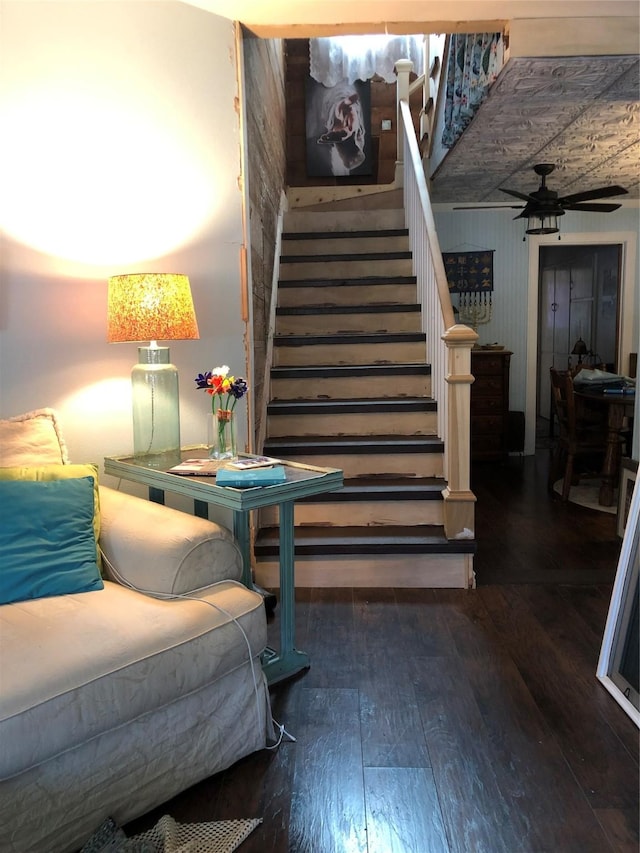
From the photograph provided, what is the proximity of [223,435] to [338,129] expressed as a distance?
5035 mm

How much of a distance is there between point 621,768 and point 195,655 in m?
1.20

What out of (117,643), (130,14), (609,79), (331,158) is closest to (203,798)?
(117,643)

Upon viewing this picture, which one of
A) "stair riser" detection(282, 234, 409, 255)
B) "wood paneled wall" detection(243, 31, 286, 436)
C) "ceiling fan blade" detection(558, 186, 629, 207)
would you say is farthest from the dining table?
"wood paneled wall" detection(243, 31, 286, 436)

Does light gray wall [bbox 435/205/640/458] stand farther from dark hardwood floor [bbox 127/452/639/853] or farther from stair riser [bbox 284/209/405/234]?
dark hardwood floor [bbox 127/452/639/853]

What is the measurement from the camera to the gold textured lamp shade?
2203 mm

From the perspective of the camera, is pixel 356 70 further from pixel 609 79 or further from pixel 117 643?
pixel 117 643

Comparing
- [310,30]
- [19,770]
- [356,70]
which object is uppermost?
[356,70]

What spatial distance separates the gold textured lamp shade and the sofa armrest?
2.00 feet

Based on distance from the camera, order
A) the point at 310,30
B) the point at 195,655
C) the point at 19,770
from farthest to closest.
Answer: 1. the point at 310,30
2. the point at 195,655
3. the point at 19,770

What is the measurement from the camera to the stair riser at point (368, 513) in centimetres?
329

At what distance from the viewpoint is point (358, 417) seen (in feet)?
12.4

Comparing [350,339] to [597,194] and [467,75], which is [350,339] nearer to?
[467,75]

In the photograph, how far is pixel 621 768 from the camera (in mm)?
1740

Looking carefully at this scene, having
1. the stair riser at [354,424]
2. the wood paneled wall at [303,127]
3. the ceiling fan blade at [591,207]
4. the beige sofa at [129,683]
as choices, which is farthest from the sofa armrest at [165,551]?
the wood paneled wall at [303,127]
